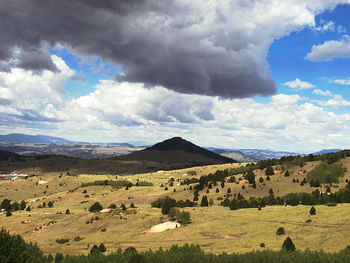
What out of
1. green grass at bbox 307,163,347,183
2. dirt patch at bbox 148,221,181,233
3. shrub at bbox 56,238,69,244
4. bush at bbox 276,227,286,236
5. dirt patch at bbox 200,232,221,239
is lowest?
shrub at bbox 56,238,69,244

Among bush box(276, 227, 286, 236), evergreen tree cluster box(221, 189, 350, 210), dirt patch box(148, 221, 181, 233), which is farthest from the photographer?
evergreen tree cluster box(221, 189, 350, 210)

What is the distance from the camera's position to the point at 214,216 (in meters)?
88.6

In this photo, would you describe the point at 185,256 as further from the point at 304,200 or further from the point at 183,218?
the point at 304,200

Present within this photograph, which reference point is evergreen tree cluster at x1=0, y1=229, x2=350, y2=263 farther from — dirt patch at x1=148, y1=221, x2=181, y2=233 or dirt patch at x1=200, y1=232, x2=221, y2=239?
dirt patch at x1=148, y1=221, x2=181, y2=233

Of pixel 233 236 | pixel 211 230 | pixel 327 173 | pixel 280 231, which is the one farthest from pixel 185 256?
pixel 327 173

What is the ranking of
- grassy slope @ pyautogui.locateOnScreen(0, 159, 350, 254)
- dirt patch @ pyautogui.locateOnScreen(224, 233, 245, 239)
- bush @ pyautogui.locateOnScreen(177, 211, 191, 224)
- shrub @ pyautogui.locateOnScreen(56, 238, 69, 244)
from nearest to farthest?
1. grassy slope @ pyautogui.locateOnScreen(0, 159, 350, 254)
2. dirt patch @ pyautogui.locateOnScreen(224, 233, 245, 239)
3. shrub @ pyautogui.locateOnScreen(56, 238, 69, 244)
4. bush @ pyautogui.locateOnScreen(177, 211, 191, 224)

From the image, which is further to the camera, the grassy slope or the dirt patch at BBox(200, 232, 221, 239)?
the dirt patch at BBox(200, 232, 221, 239)

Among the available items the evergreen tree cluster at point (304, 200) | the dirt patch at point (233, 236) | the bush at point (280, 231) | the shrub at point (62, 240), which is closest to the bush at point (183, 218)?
the dirt patch at point (233, 236)

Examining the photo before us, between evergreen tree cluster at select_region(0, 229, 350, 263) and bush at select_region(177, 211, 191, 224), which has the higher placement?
evergreen tree cluster at select_region(0, 229, 350, 263)

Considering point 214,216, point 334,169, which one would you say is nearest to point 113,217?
point 214,216

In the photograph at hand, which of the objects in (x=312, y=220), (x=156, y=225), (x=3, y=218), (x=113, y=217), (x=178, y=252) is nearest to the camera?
(x=178, y=252)

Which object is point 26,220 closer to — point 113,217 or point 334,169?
point 113,217

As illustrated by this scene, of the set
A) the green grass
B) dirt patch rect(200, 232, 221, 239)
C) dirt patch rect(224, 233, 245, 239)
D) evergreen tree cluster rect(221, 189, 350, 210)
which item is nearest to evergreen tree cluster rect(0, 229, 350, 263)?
dirt patch rect(224, 233, 245, 239)

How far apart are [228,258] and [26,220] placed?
99070 millimetres
